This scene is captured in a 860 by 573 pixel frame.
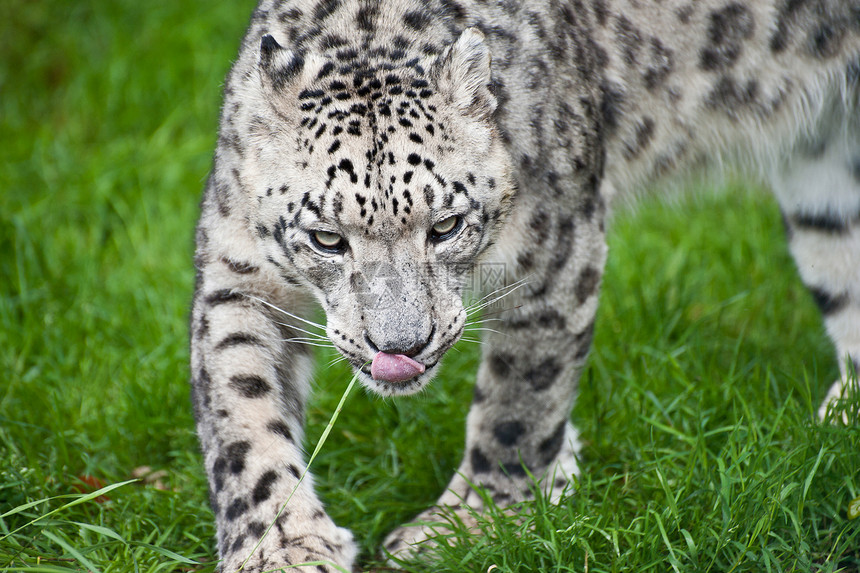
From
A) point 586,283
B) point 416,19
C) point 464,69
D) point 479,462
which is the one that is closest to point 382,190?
point 464,69

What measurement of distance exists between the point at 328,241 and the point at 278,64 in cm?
73

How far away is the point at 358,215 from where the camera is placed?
364 cm

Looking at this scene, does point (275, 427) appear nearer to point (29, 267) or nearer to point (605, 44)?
point (605, 44)

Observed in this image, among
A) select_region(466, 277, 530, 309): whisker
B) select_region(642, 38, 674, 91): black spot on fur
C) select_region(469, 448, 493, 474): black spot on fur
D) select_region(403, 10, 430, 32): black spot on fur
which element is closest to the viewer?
select_region(403, 10, 430, 32): black spot on fur

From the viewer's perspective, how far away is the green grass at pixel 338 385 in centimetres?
391

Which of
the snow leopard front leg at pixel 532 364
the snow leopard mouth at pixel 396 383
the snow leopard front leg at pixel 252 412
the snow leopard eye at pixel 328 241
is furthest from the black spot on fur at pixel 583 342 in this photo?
the snow leopard eye at pixel 328 241

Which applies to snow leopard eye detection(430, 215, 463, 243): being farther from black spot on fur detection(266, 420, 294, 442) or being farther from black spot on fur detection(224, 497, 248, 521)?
black spot on fur detection(224, 497, 248, 521)

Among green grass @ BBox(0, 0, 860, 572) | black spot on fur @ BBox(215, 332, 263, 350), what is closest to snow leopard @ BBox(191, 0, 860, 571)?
black spot on fur @ BBox(215, 332, 263, 350)

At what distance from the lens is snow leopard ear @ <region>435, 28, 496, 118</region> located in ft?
12.8

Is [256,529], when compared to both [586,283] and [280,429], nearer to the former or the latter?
[280,429]

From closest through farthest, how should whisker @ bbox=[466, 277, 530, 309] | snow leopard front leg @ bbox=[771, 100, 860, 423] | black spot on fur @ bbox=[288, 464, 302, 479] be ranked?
black spot on fur @ bbox=[288, 464, 302, 479]
whisker @ bbox=[466, 277, 530, 309]
snow leopard front leg @ bbox=[771, 100, 860, 423]

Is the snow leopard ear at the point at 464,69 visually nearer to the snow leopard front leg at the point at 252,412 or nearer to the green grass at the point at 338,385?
the snow leopard front leg at the point at 252,412

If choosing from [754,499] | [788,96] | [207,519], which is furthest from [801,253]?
[207,519]

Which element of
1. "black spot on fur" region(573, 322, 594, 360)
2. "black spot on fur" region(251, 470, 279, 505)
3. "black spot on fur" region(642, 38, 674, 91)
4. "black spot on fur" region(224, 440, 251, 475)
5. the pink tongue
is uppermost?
"black spot on fur" region(642, 38, 674, 91)
